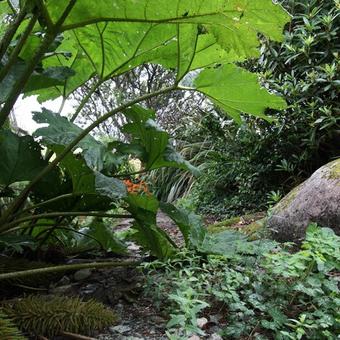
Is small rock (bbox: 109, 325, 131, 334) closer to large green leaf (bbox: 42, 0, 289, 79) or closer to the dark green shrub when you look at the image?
large green leaf (bbox: 42, 0, 289, 79)

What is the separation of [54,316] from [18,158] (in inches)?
20.4

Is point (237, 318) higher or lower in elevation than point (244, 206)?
lower

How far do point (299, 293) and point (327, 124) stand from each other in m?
1.68

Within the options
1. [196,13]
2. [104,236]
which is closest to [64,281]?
[104,236]

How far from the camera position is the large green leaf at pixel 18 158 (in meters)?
1.32

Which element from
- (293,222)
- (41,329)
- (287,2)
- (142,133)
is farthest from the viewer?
(287,2)

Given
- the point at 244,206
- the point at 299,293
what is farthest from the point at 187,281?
the point at 244,206

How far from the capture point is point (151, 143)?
149 centimetres

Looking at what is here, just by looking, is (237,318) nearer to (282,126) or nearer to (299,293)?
(299,293)

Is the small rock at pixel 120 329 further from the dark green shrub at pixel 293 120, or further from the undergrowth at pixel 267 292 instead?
the dark green shrub at pixel 293 120

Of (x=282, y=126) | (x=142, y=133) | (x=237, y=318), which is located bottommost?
(x=237, y=318)

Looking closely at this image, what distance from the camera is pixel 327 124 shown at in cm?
278

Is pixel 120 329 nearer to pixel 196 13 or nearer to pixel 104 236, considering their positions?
pixel 104 236

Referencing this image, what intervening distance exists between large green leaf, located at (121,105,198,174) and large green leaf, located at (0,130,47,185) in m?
0.33
